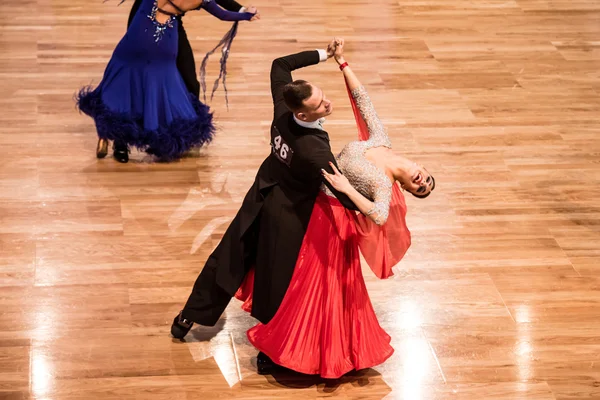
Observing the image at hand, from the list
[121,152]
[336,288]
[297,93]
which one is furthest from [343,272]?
[121,152]

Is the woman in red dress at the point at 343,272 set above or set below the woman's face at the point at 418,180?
below

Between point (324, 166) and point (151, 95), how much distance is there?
1936 mm

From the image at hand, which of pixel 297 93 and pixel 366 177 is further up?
pixel 297 93

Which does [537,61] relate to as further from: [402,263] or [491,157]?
[402,263]

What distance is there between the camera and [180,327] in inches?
167

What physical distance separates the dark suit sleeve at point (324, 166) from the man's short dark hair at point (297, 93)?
0.18 meters

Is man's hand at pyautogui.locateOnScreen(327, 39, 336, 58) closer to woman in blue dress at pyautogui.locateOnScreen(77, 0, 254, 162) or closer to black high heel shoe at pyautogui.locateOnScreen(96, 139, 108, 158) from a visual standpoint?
woman in blue dress at pyautogui.locateOnScreen(77, 0, 254, 162)

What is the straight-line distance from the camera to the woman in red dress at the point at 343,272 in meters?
3.83

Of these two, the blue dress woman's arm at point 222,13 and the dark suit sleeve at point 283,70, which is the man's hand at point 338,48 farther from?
the blue dress woman's arm at point 222,13

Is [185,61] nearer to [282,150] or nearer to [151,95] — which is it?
[151,95]

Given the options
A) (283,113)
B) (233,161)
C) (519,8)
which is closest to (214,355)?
(283,113)

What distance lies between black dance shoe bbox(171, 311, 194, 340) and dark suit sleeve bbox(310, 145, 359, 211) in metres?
0.96

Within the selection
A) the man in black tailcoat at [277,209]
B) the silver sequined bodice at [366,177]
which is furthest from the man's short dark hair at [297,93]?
the silver sequined bodice at [366,177]

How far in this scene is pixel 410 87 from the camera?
6.53 metres
